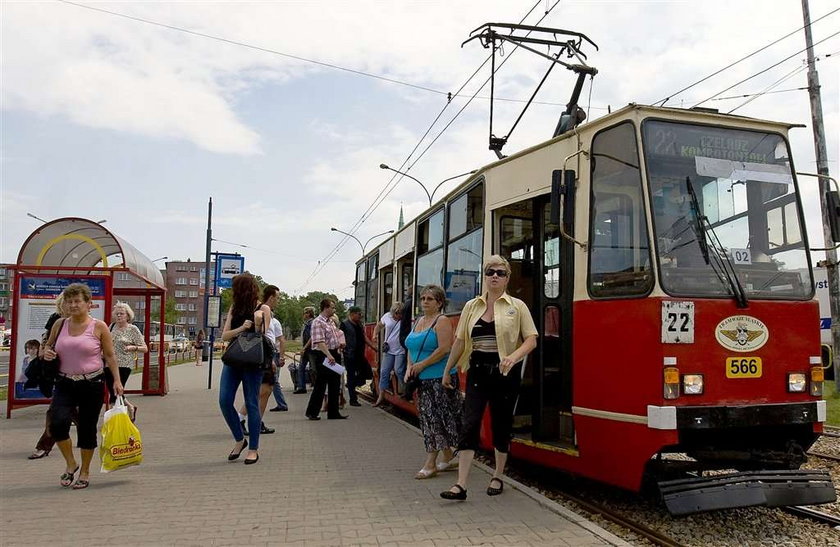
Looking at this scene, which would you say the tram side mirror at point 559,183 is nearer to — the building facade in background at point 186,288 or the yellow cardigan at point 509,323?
the yellow cardigan at point 509,323

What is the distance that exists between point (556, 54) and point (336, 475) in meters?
6.71

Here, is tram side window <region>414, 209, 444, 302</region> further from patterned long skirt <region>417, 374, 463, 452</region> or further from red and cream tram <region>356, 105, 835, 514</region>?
red and cream tram <region>356, 105, 835, 514</region>

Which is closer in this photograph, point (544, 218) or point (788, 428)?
point (788, 428)

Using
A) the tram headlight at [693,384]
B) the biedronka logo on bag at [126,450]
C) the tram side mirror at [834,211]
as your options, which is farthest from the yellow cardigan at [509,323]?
the biedronka logo on bag at [126,450]

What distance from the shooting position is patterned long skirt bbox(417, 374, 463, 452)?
262 inches

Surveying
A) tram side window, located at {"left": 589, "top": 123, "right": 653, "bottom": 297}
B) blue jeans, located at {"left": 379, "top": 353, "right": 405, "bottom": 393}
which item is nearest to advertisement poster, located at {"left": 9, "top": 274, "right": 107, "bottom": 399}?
blue jeans, located at {"left": 379, "top": 353, "right": 405, "bottom": 393}

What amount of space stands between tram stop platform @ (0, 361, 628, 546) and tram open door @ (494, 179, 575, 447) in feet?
2.31

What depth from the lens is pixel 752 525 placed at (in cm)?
553

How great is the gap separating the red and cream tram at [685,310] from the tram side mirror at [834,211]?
30 centimetres

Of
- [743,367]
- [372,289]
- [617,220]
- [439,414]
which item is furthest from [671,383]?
[372,289]

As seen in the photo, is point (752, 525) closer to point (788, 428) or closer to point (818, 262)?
point (788, 428)

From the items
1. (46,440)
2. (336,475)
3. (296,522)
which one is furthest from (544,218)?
(46,440)

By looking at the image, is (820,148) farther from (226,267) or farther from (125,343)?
(125,343)

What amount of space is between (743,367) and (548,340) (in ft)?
6.17
